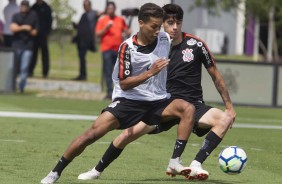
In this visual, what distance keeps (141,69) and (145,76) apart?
0.33 meters

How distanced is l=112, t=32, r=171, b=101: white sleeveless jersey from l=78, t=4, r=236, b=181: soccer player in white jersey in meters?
0.63

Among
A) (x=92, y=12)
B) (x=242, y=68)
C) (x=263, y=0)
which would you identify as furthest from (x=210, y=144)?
(x=263, y=0)

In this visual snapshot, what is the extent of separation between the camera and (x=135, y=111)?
1068cm

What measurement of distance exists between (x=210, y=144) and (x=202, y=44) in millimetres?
1200

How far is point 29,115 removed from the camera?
20.3 m

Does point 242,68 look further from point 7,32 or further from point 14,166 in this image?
point 14,166

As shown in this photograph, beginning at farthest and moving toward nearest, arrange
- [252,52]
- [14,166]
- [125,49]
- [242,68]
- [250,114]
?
1. [252,52]
2. [242,68]
3. [250,114]
4. [14,166]
5. [125,49]

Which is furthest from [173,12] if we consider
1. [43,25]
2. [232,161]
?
[43,25]

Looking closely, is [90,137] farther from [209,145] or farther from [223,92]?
[223,92]

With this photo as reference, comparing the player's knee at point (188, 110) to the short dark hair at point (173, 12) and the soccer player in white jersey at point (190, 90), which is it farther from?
the short dark hair at point (173, 12)

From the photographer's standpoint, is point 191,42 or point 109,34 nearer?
point 191,42

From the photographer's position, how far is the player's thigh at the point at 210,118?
1161cm

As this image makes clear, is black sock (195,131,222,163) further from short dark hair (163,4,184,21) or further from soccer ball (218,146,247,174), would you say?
short dark hair (163,4,184,21)

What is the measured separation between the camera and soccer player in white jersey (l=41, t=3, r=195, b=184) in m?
10.4
